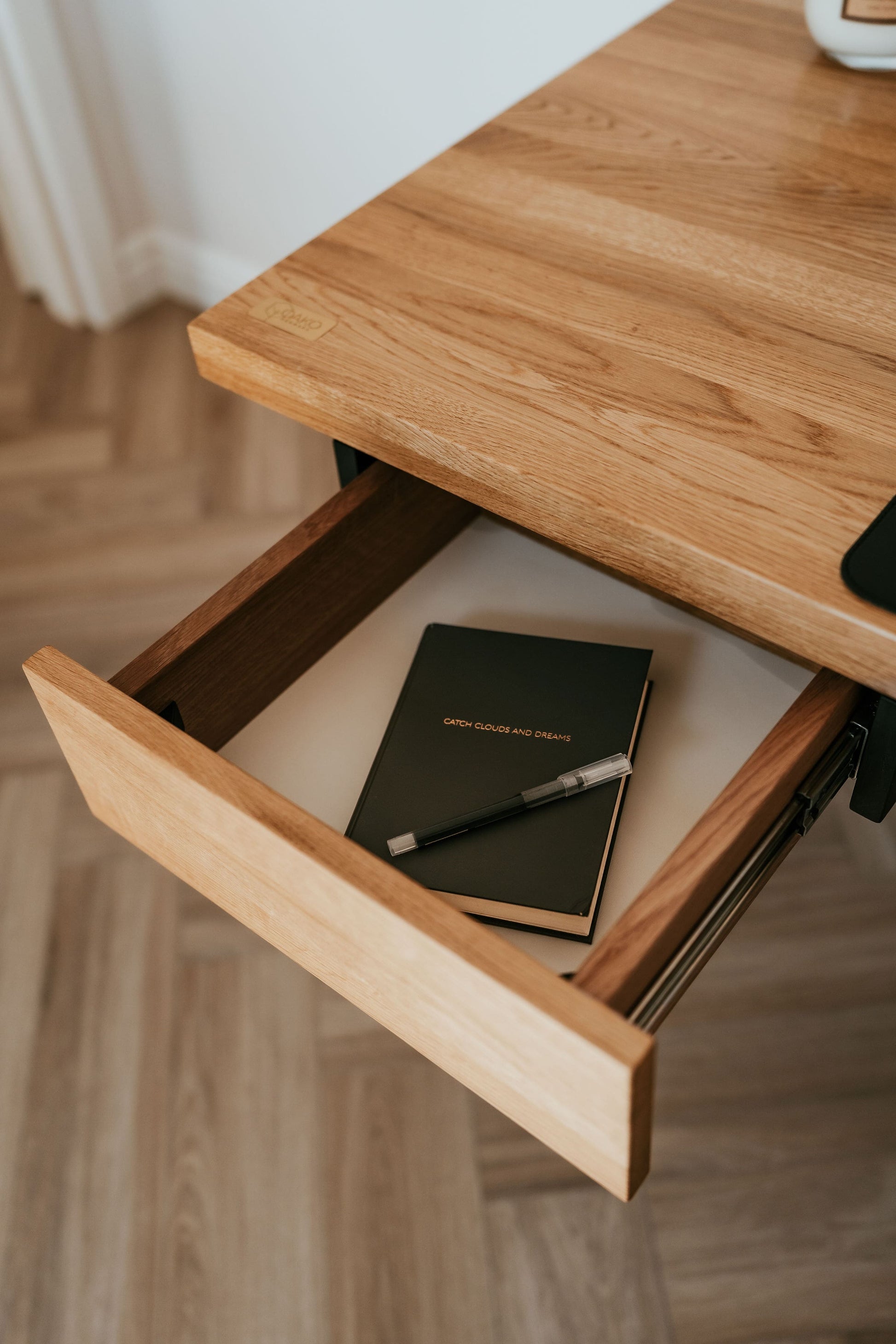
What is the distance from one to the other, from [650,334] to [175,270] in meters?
1.69

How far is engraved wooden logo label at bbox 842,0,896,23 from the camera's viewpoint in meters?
0.77

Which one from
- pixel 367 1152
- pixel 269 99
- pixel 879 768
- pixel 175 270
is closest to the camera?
pixel 879 768

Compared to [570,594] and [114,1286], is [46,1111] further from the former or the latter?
[570,594]

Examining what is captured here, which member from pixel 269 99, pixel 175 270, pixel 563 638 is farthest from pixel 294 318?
pixel 175 270

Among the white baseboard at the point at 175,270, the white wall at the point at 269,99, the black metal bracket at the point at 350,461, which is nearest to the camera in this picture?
the black metal bracket at the point at 350,461

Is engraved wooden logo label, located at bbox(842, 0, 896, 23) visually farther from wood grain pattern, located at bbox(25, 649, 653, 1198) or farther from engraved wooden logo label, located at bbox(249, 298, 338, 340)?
wood grain pattern, located at bbox(25, 649, 653, 1198)

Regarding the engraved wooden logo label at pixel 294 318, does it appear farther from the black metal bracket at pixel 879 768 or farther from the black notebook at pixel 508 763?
the black metal bracket at pixel 879 768

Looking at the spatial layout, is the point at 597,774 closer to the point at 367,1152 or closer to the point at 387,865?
the point at 387,865

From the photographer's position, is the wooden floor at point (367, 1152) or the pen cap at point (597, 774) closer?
the pen cap at point (597, 774)

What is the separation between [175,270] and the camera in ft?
6.78

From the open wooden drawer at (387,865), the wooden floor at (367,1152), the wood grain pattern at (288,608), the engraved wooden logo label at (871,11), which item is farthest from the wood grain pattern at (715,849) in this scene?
the wooden floor at (367,1152)

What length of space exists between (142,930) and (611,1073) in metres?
0.95

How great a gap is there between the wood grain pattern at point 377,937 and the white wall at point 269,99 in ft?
3.56

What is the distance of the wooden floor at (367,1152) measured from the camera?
0.99 m
